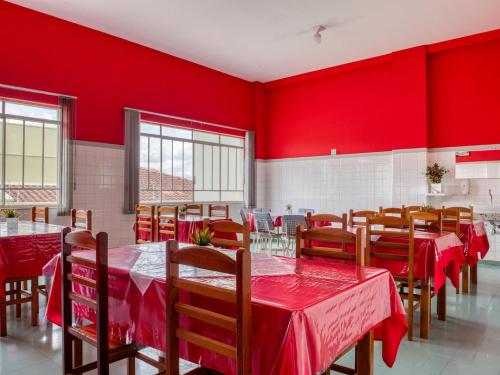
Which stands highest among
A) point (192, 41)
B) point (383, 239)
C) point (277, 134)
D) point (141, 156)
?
point (192, 41)

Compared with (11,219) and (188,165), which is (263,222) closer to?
(188,165)

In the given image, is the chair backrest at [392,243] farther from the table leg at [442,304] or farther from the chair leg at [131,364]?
the chair leg at [131,364]

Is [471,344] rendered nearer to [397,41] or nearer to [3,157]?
[397,41]

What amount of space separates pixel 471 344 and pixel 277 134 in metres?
7.01

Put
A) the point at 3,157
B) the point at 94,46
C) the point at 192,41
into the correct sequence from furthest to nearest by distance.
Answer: the point at 192,41 < the point at 94,46 < the point at 3,157

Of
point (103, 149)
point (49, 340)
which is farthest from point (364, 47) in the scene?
point (49, 340)

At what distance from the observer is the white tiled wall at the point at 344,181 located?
24.1 feet

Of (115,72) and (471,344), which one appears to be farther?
(115,72)

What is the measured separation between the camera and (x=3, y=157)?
215 inches

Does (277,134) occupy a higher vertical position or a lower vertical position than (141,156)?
higher

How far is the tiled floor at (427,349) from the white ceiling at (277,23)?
174 inches

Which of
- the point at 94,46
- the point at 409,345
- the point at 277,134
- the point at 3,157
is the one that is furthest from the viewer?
the point at 277,134

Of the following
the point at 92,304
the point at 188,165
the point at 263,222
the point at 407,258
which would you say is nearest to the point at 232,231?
the point at 92,304

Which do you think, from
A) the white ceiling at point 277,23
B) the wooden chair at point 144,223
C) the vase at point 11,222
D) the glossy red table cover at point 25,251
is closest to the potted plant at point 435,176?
the white ceiling at point 277,23
